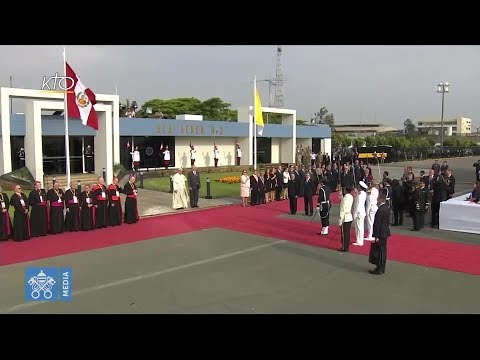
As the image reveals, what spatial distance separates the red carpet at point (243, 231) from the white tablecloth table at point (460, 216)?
1.87m

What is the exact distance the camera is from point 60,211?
44.9 ft

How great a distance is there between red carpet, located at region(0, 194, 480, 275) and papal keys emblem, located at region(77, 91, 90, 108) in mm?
4724

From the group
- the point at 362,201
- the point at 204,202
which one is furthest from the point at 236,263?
the point at 204,202

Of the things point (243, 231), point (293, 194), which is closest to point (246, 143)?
point (293, 194)

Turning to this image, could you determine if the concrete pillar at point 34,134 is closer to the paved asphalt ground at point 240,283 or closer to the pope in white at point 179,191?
the pope in white at point 179,191

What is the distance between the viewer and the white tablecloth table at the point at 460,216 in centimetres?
1390

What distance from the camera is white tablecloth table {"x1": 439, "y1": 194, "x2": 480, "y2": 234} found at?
13899 mm

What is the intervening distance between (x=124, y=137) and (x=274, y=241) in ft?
62.4

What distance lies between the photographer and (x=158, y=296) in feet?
26.7

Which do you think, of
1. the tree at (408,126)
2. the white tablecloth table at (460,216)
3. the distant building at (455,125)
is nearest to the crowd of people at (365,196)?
the white tablecloth table at (460,216)

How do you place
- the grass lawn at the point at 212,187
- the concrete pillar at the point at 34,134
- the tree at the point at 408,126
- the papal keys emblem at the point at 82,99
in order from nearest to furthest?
the papal keys emblem at the point at 82,99 < the concrete pillar at the point at 34,134 < the grass lawn at the point at 212,187 < the tree at the point at 408,126

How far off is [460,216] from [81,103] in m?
13.5

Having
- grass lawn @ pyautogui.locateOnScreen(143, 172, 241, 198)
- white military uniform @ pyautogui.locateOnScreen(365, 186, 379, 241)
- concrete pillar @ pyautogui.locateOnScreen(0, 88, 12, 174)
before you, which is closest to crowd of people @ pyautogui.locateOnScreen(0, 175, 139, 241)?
grass lawn @ pyautogui.locateOnScreen(143, 172, 241, 198)

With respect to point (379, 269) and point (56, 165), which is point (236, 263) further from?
point (56, 165)
